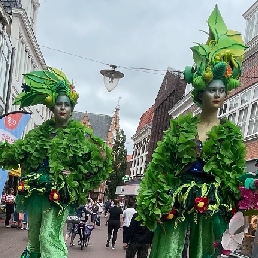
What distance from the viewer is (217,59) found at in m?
4.09

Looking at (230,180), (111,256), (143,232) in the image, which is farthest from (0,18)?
(230,180)

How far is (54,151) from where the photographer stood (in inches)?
180

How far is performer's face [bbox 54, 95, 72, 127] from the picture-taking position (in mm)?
4828

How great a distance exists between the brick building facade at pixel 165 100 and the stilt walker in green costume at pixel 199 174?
38290 mm

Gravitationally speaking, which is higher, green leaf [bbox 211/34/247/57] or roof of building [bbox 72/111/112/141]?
roof of building [bbox 72/111/112/141]

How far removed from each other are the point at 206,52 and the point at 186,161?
0.91 metres

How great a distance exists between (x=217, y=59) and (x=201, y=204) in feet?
3.82

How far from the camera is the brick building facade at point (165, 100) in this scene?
1741 inches

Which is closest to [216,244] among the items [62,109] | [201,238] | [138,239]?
[201,238]

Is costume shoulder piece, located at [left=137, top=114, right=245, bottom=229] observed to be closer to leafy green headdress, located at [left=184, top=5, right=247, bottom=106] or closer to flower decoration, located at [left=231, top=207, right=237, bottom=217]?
flower decoration, located at [left=231, top=207, right=237, bottom=217]

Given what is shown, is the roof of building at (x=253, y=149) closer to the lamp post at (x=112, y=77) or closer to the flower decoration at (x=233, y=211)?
the lamp post at (x=112, y=77)

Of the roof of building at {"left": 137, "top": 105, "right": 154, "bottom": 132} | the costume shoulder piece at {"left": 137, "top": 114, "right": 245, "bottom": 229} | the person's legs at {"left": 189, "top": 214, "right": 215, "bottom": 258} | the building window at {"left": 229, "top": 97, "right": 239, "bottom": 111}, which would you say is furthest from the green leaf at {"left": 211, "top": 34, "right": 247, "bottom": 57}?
the roof of building at {"left": 137, "top": 105, "right": 154, "bottom": 132}

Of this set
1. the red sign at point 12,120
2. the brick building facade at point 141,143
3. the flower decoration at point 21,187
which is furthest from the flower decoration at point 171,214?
the brick building facade at point 141,143

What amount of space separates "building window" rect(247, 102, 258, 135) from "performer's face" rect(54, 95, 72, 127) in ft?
56.5
